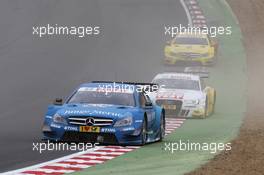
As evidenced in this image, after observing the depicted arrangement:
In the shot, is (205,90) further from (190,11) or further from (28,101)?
(190,11)

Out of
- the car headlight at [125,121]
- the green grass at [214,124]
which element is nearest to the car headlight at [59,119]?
the car headlight at [125,121]

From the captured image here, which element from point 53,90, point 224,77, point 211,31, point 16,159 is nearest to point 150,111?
point 16,159

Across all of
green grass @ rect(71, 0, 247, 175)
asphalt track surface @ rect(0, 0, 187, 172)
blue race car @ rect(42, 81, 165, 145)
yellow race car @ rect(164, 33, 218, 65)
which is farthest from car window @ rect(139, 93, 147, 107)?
yellow race car @ rect(164, 33, 218, 65)

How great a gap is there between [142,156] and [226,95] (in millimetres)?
16576

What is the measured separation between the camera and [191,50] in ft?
128

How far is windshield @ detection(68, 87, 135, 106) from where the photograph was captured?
1888 cm

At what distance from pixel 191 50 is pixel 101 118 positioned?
21.4m

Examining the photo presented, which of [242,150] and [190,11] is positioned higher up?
[190,11]

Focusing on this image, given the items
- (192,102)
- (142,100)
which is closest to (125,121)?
(142,100)

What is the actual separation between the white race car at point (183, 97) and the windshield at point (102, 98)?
688 cm

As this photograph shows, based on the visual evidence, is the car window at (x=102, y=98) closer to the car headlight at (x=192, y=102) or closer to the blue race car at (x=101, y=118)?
the blue race car at (x=101, y=118)

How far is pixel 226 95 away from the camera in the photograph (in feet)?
109

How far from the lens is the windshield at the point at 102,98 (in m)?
18.9

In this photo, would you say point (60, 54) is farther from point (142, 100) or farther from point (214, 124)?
point (142, 100)
